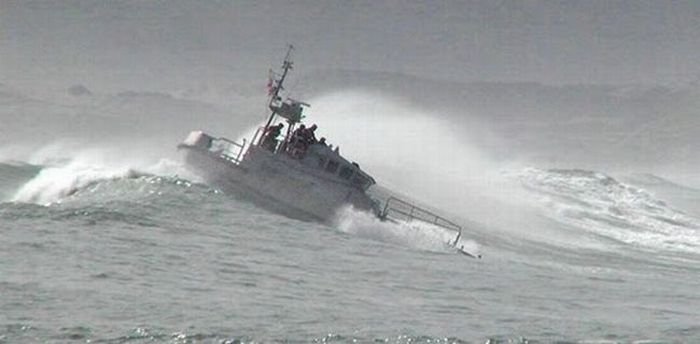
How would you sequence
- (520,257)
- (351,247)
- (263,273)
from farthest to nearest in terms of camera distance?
(520,257), (351,247), (263,273)

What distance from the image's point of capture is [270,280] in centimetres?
2739

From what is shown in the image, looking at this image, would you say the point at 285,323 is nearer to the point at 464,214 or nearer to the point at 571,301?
the point at 571,301

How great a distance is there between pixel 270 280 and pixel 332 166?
18291 millimetres

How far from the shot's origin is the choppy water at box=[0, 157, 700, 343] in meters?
21.2

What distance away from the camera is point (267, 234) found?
37.3m

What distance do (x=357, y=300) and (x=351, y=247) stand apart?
11480mm

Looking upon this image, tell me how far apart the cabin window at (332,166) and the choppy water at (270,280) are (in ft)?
8.16

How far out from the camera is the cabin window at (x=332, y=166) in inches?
1783

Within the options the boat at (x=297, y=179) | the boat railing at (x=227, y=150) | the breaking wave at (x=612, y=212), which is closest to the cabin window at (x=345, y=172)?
the boat at (x=297, y=179)

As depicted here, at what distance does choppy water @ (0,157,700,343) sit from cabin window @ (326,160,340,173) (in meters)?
2.49

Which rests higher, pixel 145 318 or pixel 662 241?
pixel 662 241

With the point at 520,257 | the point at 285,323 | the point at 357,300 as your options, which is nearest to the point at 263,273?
the point at 357,300

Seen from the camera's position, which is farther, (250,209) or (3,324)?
(250,209)

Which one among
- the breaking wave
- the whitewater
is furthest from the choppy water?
the breaking wave
